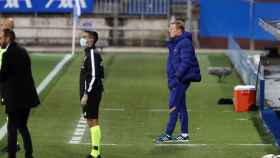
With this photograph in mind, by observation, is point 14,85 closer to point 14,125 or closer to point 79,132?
point 14,125

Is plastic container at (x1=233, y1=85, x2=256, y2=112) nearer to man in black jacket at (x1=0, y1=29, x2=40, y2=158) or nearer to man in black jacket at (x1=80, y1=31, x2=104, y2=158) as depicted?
man in black jacket at (x1=80, y1=31, x2=104, y2=158)

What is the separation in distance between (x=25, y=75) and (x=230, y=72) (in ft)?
40.7

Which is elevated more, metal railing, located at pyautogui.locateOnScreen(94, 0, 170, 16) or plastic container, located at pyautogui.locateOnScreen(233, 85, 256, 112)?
plastic container, located at pyautogui.locateOnScreen(233, 85, 256, 112)

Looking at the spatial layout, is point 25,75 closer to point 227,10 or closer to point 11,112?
point 11,112

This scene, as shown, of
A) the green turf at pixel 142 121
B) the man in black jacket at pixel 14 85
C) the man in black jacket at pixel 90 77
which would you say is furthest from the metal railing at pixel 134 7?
the man in black jacket at pixel 14 85

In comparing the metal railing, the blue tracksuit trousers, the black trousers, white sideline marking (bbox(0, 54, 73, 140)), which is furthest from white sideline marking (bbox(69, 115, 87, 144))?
the metal railing

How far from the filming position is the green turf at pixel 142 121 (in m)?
13.5

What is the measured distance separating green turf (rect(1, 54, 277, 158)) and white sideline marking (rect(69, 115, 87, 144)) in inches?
3.6

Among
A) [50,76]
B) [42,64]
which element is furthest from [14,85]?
[42,64]

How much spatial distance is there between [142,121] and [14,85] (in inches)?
208

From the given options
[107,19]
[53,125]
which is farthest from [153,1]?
[53,125]

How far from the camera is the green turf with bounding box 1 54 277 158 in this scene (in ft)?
44.3

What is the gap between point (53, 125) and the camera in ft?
52.8

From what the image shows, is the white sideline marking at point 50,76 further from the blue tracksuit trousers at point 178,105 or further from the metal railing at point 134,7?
the metal railing at point 134,7
